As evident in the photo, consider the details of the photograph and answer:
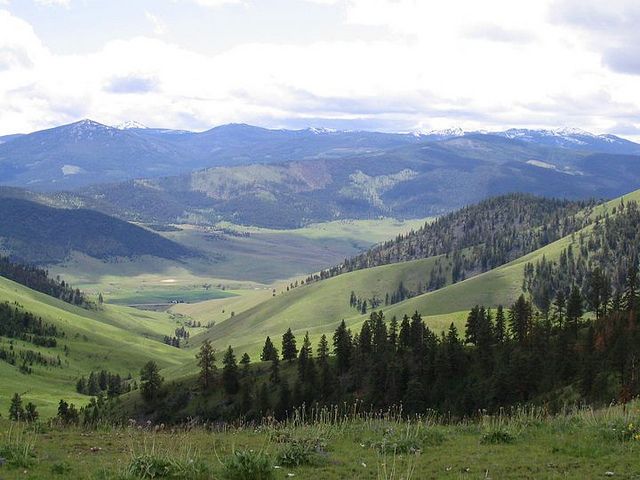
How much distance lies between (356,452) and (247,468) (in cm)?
762

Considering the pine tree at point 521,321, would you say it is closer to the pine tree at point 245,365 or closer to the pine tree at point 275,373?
the pine tree at point 275,373

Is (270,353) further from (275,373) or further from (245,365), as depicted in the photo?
(275,373)

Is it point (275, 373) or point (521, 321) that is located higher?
point (521, 321)

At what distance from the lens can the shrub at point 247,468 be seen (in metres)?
20.7

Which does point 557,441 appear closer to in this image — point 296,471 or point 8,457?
point 296,471

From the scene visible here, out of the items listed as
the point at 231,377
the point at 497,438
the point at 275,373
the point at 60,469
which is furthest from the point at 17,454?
the point at 275,373

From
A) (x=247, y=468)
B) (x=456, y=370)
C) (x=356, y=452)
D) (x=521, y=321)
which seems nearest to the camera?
(x=247, y=468)

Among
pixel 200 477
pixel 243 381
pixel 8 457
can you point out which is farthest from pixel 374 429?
pixel 243 381

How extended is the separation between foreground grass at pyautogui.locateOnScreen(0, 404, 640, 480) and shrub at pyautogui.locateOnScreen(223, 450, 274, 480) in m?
0.03

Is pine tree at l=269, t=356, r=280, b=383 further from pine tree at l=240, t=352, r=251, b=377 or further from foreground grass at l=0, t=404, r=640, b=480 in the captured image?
foreground grass at l=0, t=404, r=640, b=480

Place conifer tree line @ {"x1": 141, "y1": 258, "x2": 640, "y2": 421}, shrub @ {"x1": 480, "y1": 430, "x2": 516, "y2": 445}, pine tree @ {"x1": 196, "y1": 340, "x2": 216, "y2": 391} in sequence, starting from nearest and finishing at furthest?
shrub @ {"x1": 480, "y1": 430, "x2": 516, "y2": 445} < conifer tree line @ {"x1": 141, "y1": 258, "x2": 640, "y2": 421} < pine tree @ {"x1": 196, "y1": 340, "x2": 216, "y2": 391}

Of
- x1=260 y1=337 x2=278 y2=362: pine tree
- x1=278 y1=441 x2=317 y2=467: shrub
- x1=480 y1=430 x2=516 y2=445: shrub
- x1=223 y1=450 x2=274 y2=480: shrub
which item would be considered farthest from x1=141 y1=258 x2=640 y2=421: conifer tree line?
x1=223 y1=450 x2=274 y2=480: shrub

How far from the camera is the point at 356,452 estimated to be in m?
27.2

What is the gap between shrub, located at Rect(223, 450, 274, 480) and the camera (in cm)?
2072
